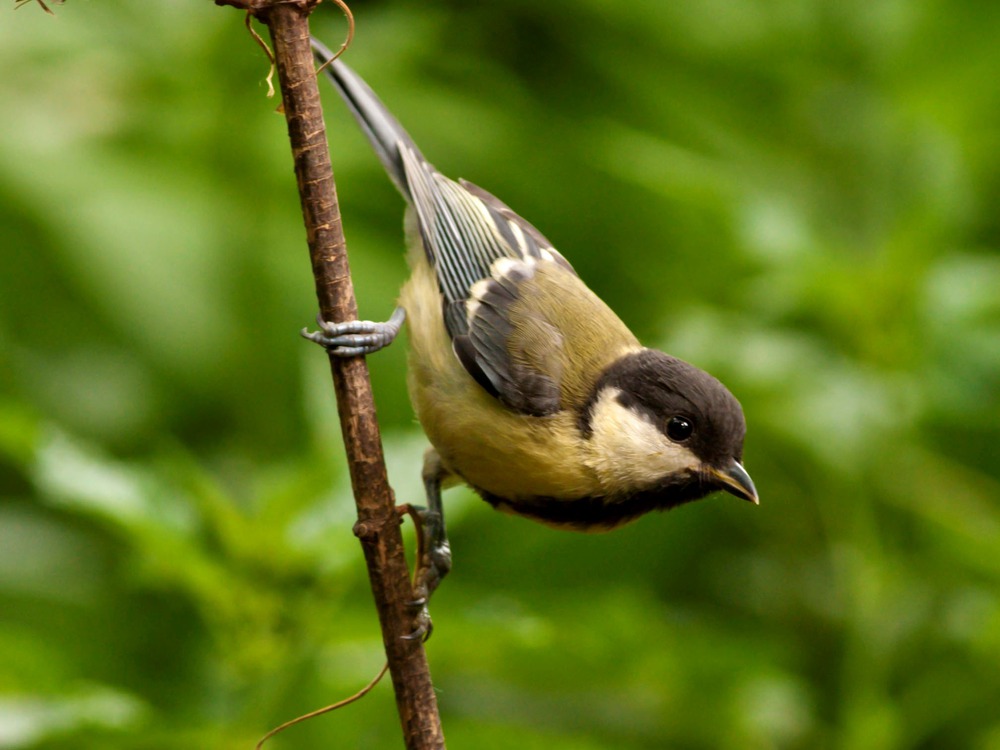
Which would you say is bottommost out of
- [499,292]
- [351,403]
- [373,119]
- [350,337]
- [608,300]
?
[351,403]

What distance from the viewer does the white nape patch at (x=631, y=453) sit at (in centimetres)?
204

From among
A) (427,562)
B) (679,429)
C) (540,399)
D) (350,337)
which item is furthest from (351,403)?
(679,429)

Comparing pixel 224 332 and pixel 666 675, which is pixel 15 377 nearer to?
pixel 224 332

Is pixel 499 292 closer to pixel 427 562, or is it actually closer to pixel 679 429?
pixel 679 429

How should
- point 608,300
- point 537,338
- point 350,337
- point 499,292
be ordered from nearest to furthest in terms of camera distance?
point 350,337, point 537,338, point 499,292, point 608,300

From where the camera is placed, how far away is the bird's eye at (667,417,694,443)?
205 cm

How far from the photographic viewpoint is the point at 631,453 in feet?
6.75

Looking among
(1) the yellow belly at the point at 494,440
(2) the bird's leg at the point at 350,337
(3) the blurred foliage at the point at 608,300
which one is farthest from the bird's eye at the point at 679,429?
(2) the bird's leg at the point at 350,337

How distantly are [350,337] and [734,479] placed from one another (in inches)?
29.2

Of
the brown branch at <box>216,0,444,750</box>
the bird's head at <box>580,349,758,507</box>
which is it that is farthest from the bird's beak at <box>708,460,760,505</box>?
the brown branch at <box>216,0,444,750</box>

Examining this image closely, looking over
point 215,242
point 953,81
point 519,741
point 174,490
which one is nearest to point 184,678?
point 174,490

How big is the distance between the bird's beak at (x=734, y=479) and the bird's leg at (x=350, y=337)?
0.60 m

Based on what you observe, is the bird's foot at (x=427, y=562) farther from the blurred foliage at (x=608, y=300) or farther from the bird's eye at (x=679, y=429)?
the bird's eye at (x=679, y=429)

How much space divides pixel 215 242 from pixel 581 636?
5.48 ft
